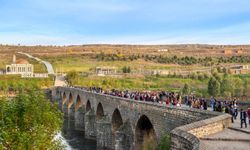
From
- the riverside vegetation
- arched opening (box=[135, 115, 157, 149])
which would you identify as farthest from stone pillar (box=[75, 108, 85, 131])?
the riverside vegetation

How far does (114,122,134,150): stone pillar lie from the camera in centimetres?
3206

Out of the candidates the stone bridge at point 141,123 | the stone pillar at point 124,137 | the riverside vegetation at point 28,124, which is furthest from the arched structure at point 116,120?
the riverside vegetation at point 28,124

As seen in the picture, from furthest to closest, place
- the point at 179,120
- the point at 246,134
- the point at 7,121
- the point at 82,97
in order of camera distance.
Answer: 1. the point at 82,97
2. the point at 179,120
3. the point at 7,121
4. the point at 246,134

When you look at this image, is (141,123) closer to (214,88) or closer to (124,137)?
(124,137)

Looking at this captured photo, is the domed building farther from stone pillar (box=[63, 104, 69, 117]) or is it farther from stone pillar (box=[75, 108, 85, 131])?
stone pillar (box=[75, 108, 85, 131])

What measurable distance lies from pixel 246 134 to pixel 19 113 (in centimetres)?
1100

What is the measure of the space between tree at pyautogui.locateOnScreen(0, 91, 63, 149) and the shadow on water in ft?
60.4

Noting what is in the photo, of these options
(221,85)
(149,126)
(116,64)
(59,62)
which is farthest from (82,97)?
(59,62)

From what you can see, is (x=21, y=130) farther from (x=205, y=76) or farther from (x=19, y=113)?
(x=205, y=76)

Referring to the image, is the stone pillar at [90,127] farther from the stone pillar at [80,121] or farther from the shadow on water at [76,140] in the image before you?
the stone pillar at [80,121]

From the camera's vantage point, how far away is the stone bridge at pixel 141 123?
16777 millimetres

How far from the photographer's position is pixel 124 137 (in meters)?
33.3

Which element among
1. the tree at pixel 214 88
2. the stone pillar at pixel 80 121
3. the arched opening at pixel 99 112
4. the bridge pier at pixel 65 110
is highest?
the tree at pixel 214 88

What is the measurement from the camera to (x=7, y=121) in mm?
20672
